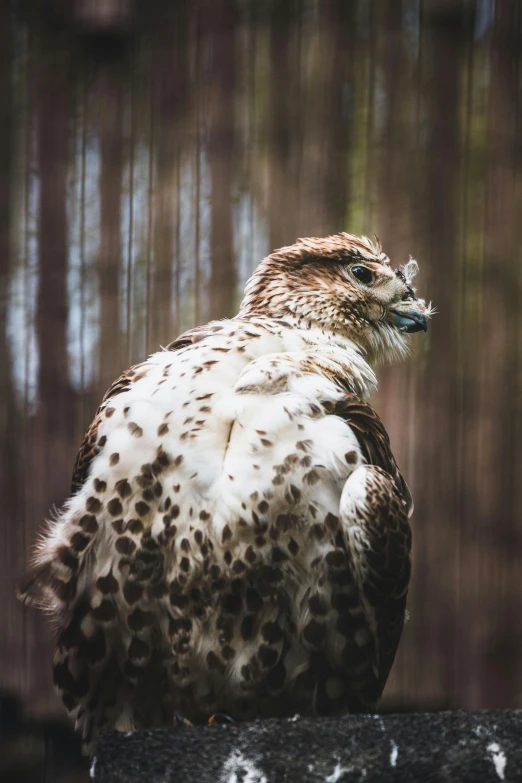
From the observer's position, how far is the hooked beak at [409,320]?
214cm

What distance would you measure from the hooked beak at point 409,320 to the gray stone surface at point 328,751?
1.00 metres

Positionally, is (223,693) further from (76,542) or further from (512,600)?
(512,600)

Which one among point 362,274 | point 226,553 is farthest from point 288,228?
point 226,553

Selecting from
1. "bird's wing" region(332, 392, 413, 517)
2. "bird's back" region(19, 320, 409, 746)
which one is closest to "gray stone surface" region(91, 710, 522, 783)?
"bird's back" region(19, 320, 409, 746)

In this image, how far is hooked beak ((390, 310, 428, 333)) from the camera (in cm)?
214

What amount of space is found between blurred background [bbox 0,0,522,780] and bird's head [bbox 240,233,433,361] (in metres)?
0.56

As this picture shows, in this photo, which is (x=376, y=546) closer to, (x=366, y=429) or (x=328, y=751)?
(x=366, y=429)

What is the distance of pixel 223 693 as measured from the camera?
1.73 meters

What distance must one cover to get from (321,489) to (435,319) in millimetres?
1201

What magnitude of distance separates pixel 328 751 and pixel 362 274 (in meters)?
1.17

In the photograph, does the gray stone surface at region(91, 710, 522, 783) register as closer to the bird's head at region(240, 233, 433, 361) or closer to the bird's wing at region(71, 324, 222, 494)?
the bird's wing at region(71, 324, 222, 494)

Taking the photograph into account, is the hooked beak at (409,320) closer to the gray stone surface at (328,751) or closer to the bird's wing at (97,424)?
the bird's wing at (97,424)

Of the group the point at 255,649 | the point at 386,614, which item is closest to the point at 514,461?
the point at 386,614

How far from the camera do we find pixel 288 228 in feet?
9.04
